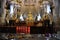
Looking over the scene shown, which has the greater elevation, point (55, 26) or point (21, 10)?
point (21, 10)

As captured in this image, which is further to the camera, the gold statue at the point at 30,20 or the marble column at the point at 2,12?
the marble column at the point at 2,12

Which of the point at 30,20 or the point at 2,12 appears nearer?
the point at 30,20

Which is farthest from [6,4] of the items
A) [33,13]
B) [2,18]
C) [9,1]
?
[33,13]

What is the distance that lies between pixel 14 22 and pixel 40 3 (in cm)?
260

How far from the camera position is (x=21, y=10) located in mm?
12703

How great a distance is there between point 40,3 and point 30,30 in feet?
12.3

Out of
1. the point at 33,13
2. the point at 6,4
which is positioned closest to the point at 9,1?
the point at 6,4

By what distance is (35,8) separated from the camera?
500 inches

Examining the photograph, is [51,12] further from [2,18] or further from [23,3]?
[2,18]

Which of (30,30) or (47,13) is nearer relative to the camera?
(30,30)

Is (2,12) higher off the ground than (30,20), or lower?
higher

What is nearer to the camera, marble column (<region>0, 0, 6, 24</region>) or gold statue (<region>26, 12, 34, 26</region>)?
gold statue (<region>26, 12, 34, 26</region>)

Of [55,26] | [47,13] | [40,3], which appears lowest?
[55,26]

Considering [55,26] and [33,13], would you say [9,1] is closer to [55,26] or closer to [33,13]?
[33,13]
